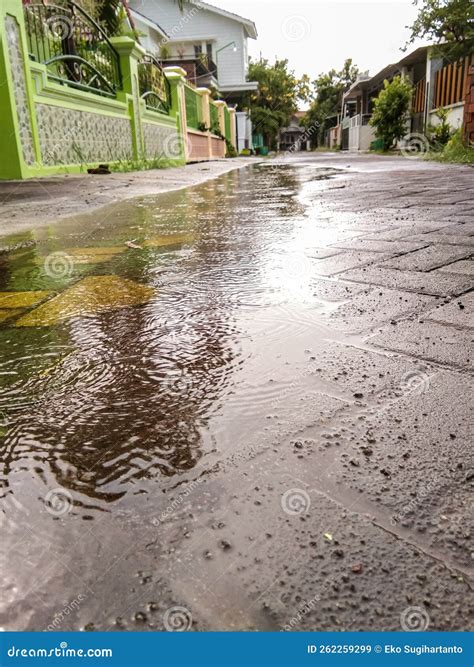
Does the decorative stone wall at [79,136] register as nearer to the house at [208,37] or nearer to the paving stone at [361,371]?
the paving stone at [361,371]

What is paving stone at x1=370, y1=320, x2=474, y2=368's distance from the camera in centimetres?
130

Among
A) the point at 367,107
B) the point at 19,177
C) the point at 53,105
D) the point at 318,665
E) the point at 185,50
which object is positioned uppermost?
the point at 185,50

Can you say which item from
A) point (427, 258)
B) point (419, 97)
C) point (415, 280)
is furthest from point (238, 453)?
point (419, 97)

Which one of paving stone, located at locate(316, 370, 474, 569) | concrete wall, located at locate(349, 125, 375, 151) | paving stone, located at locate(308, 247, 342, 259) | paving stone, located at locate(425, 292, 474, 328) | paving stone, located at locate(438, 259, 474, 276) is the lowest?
paving stone, located at locate(316, 370, 474, 569)

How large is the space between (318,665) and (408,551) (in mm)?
191

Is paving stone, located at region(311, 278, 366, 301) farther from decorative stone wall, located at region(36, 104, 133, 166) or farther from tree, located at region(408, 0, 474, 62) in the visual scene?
tree, located at region(408, 0, 474, 62)

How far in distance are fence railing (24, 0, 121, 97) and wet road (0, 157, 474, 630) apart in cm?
661

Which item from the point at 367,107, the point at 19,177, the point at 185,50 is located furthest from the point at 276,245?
the point at 367,107

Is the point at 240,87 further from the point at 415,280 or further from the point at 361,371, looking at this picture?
the point at 361,371

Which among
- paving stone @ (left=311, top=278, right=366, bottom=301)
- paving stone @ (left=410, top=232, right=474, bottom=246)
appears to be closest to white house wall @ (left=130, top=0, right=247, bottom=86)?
paving stone @ (left=410, top=232, right=474, bottom=246)

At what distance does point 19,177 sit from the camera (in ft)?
20.2

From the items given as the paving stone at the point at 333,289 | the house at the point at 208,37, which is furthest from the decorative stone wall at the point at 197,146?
the paving stone at the point at 333,289

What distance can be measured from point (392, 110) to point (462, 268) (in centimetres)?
2406

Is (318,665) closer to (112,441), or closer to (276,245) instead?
(112,441)
